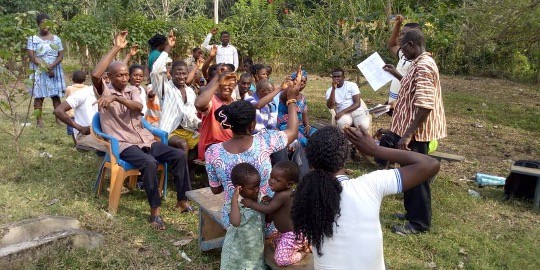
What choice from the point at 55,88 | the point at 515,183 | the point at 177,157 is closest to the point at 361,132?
the point at 177,157

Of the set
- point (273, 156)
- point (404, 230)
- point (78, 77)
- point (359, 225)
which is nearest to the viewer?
point (359, 225)

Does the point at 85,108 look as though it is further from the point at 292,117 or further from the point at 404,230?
the point at 404,230

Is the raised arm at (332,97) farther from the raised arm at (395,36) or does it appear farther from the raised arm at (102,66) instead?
the raised arm at (102,66)

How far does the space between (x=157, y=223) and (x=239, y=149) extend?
5.24ft

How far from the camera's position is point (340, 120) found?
6.54 metres

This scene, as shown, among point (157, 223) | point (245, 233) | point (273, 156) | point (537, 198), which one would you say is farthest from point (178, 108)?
point (537, 198)

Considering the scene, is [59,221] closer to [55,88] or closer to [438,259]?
[438,259]

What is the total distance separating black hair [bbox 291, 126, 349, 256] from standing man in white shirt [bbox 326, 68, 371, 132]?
4.22m

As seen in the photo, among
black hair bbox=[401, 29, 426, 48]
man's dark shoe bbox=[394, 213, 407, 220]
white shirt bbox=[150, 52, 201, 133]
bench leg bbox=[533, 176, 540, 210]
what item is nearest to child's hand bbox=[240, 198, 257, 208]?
black hair bbox=[401, 29, 426, 48]

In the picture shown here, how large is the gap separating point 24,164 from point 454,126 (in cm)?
729

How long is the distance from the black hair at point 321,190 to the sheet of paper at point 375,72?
300cm

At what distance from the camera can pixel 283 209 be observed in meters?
3.01

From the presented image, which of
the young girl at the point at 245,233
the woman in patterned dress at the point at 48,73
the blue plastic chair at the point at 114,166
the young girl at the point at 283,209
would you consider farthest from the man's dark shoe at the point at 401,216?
the woman in patterned dress at the point at 48,73

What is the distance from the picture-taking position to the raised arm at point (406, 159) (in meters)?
2.31
